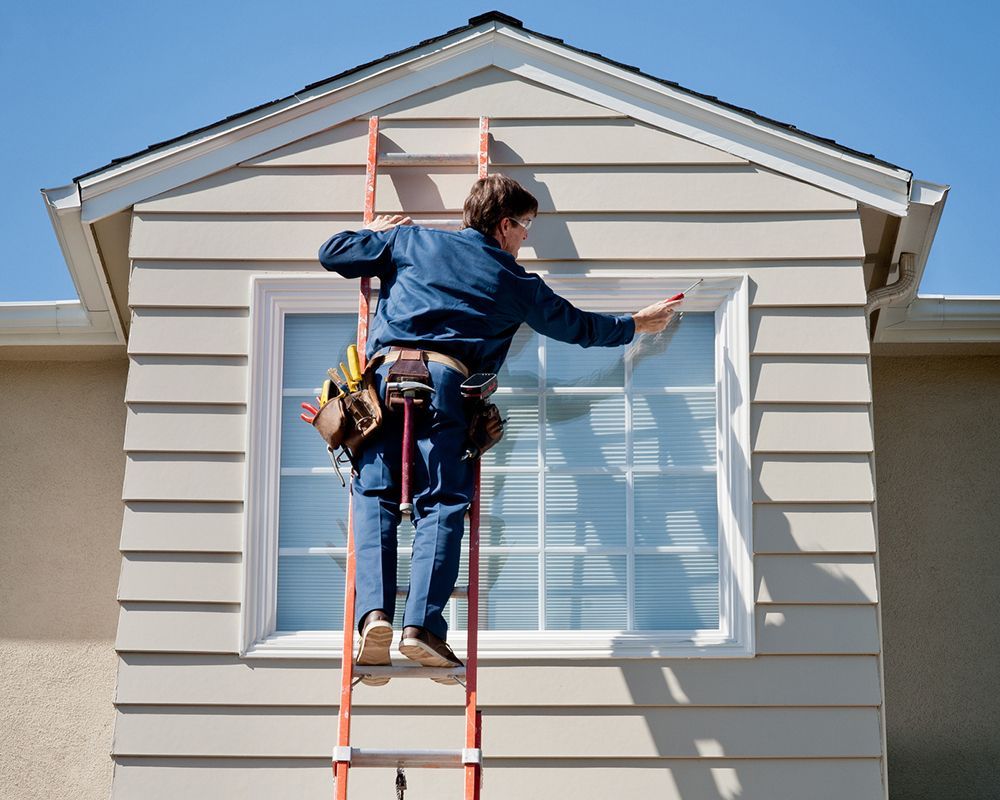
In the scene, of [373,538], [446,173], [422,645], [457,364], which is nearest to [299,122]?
[446,173]

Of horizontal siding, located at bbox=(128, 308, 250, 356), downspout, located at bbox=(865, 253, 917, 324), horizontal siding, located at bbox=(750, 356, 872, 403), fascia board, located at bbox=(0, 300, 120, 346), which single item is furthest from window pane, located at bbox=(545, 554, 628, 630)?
fascia board, located at bbox=(0, 300, 120, 346)

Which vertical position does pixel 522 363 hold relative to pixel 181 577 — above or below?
above

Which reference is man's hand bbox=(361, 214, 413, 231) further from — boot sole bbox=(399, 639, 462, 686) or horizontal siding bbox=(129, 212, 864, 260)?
boot sole bbox=(399, 639, 462, 686)

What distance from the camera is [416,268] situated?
436cm

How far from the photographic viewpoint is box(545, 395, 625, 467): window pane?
16.6ft

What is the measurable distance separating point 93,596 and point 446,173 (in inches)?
105

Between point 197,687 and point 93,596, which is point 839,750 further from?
point 93,596

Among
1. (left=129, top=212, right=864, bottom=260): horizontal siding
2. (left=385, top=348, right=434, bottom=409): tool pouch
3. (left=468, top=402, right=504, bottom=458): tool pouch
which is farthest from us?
(left=129, top=212, right=864, bottom=260): horizontal siding

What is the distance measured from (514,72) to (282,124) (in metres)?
0.97

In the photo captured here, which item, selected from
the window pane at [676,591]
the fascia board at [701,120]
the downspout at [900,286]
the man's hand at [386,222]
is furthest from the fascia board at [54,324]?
the downspout at [900,286]

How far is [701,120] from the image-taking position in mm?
5199

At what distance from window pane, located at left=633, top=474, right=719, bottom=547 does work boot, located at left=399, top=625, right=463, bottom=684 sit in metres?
1.31

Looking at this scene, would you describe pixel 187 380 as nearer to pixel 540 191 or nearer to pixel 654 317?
pixel 540 191

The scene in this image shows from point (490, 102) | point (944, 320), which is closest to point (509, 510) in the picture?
point (490, 102)
